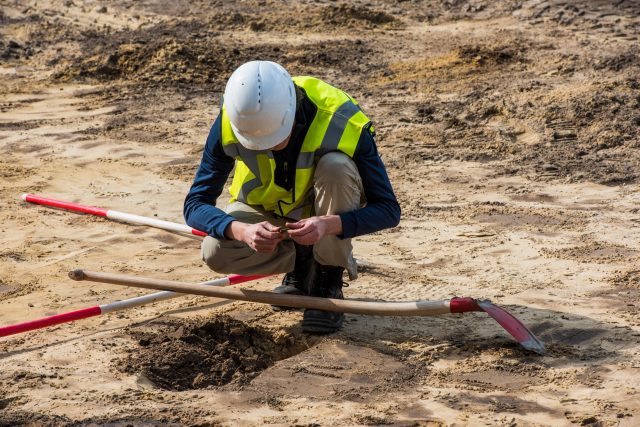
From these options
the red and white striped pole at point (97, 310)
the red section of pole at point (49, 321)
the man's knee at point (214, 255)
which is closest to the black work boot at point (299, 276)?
the red and white striped pole at point (97, 310)

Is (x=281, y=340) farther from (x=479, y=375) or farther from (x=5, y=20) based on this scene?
(x=5, y=20)

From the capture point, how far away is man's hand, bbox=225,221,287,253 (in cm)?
405

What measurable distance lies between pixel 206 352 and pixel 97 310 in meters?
0.57

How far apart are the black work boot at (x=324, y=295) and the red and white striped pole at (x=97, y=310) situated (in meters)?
0.47

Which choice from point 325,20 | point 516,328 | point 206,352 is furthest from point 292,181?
point 325,20

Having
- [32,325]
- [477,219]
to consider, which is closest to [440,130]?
[477,219]

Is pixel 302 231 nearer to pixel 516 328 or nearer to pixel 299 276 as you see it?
pixel 299 276

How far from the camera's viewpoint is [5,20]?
12.0 m

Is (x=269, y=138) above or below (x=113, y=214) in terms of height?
above

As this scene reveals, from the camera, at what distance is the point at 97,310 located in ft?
14.9

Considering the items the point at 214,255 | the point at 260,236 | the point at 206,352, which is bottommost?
the point at 206,352

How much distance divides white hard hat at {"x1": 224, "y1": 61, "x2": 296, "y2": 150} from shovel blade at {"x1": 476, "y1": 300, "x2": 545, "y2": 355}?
3.57 ft

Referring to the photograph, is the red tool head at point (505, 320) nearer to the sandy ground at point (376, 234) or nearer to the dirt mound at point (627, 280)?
the sandy ground at point (376, 234)

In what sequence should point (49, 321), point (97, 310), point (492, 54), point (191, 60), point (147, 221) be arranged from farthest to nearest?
point (191, 60), point (492, 54), point (147, 221), point (97, 310), point (49, 321)
